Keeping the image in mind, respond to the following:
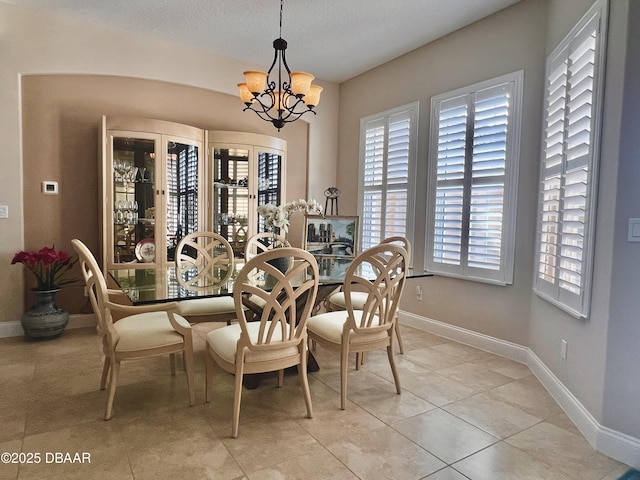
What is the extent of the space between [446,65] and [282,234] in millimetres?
2325

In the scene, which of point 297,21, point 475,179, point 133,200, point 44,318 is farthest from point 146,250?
point 475,179

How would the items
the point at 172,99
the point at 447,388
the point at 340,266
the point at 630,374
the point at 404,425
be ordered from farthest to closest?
1. the point at 172,99
2. the point at 340,266
3. the point at 447,388
4. the point at 404,425
5. the point at 630,374

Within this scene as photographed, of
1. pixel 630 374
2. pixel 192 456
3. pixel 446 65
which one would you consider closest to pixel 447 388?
pixel 630 374

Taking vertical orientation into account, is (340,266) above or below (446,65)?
below

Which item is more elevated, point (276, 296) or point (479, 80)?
point (479, 80)

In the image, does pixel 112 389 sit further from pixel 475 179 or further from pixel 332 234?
pixel 475 179

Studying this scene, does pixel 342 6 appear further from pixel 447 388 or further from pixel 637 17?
pixel 447 388

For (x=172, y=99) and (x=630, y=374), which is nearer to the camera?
(x=630, y=374)

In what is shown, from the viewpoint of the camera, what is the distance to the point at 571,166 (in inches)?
94.3

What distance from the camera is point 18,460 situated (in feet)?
5.81

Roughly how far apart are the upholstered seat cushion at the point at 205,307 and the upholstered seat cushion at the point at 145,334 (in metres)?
0.34

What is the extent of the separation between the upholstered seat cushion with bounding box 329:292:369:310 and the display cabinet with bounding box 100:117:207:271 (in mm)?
1722

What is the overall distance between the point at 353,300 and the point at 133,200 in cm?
230

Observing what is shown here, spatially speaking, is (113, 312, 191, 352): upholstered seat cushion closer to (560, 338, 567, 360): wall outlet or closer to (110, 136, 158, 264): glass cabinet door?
(110, 136, 158, 264): glass cabinet door
